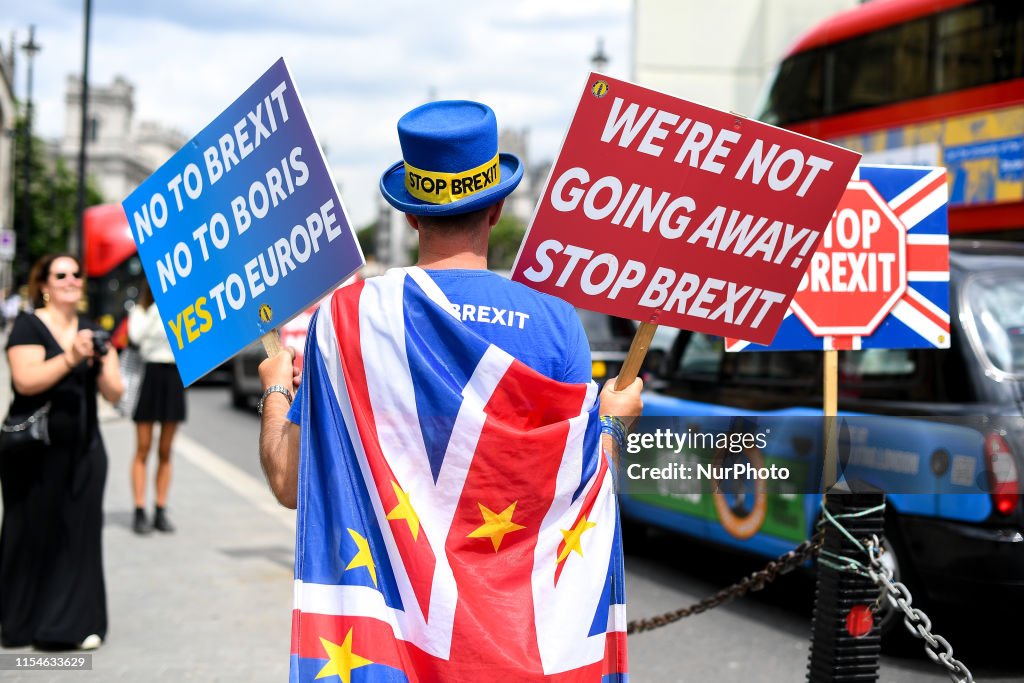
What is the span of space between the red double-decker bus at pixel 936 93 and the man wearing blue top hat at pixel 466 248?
29.0ft

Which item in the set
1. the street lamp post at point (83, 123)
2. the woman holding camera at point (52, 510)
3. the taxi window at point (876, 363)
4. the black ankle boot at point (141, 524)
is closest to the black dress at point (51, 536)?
the woman holding camera at point (52, 510)

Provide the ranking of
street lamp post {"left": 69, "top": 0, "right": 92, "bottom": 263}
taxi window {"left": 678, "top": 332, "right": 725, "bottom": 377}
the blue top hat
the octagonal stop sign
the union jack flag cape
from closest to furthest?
the union jack flag cape → the blue top hat → the octagonal stop sign → taxi window {"left": 678, "top": 332, "right": 725, "bottom": 377} → street lamp post {"left": 69, "top": 0, "right": 92, "bottom": 263}

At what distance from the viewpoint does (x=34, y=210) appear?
77812 mm

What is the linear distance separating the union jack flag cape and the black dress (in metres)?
3.45

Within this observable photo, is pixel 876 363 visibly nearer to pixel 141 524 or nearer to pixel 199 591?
pixel 199 591

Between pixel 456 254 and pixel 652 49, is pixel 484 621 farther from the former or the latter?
pixel 652 49

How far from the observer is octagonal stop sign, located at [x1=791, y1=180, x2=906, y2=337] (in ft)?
14.0

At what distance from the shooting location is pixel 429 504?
7.84 ft

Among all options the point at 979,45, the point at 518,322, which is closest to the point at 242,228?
the point at 518,322

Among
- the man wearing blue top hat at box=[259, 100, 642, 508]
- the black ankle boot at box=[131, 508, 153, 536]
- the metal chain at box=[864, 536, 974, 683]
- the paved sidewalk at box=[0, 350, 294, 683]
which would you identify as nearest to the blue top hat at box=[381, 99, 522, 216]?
the man wearing blue top hat at box=[259, 100, 642, 508]

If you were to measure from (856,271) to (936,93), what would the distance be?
7.90 metres

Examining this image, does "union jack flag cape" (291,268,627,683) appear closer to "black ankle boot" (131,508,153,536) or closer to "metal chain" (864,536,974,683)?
"metal chain" (864,536,974,683)

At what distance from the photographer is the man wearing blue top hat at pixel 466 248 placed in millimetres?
2415

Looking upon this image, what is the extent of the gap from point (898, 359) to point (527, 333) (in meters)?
3.89
